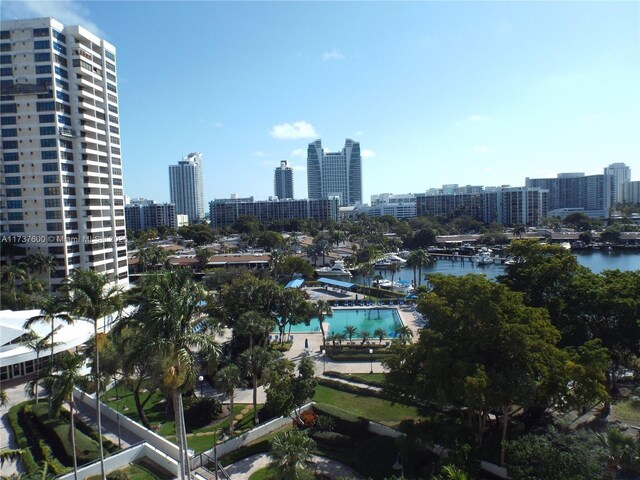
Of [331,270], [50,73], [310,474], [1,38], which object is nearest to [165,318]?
[310,474]

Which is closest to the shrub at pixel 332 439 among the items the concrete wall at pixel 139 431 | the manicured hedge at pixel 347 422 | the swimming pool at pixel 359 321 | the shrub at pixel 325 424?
the shrub at pixel 325 424

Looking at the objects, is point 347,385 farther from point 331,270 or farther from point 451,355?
point 331,270

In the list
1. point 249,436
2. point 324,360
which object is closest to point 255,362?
point 249,436

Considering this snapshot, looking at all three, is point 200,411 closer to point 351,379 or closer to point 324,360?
point 351,379

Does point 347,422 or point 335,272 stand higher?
point 335,272

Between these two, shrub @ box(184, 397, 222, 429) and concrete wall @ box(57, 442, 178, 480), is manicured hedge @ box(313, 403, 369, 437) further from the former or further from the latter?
concrete wall @ box(57, 442, 178, 480)
